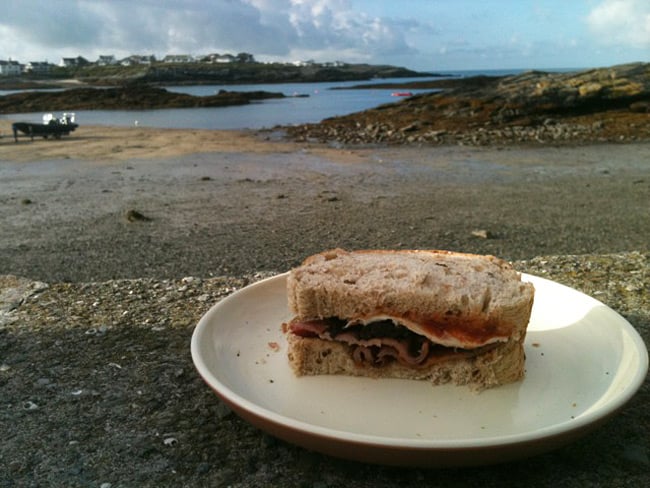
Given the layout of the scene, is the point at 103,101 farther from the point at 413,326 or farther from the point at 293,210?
the point at 413,326

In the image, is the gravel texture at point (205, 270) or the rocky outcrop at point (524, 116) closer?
the gravel texture at point (205, 270)

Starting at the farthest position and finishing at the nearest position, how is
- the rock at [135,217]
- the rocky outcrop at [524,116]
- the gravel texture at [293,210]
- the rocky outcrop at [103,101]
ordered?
the rocky outcrop at [103,101], the rocky outcrop at [524,116], the rock at [135,217], the gravel texture at [293,210]

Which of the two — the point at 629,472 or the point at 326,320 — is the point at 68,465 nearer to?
the point at 326,320

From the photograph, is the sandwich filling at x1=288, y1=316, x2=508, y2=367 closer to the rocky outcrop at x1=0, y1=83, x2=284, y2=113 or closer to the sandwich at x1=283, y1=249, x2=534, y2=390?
the sandwich at x1=283, y1=249, x2=534, y2=390

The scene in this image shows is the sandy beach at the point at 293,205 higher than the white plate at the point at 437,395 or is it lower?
lower

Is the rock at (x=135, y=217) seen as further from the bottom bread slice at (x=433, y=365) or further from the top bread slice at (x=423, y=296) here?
the bottom bread slice at (x=433, y=365)

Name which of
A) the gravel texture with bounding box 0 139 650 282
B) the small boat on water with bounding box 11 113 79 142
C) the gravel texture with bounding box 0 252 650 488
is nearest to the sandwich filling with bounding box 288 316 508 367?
the gravel texture with bounding box 0 252 650 488

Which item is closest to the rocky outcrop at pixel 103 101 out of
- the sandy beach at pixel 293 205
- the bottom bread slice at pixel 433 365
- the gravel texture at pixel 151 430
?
the sandy beach at pixel 293 205

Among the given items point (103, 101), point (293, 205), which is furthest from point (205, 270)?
point (103, 101)

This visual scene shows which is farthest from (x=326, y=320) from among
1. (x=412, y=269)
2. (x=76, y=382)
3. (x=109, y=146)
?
(x=109, y=146)
